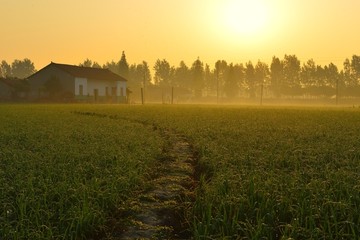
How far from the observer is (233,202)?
5.98m

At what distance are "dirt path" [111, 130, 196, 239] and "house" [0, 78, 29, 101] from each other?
62.4 metres

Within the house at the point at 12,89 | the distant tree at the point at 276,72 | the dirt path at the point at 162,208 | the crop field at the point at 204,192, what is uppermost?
the distant tree at the point at 276,72

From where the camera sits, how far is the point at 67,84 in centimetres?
6794

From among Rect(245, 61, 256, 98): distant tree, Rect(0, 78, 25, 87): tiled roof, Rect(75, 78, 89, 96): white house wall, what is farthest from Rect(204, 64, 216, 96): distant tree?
Rect(0, 78, 25, 87): tiled roof

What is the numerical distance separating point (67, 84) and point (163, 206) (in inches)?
2553

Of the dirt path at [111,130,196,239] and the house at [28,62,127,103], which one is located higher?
the house at [28,62,127,103]

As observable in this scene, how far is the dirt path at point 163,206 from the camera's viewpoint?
543 centimetres

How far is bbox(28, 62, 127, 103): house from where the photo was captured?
6650 centimetres

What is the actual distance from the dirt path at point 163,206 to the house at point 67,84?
6009 cm

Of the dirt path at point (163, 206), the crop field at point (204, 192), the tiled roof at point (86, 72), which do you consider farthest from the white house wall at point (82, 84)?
the dirt path at point (163, 206)

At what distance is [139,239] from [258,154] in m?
6.38

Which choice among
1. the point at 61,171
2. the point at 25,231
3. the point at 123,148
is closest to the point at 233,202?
the point at 25,231

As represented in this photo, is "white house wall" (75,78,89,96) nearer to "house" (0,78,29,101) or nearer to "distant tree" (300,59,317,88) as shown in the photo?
"house" (0,78,29,101)

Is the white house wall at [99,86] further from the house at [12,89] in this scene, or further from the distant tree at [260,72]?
the distant tree at [260,72]
